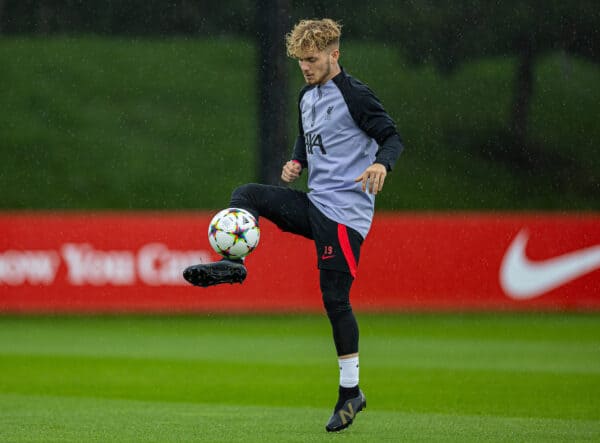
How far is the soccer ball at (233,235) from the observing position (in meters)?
6.74

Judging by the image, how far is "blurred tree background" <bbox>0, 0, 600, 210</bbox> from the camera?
83.1ft

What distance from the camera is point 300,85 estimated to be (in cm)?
2531

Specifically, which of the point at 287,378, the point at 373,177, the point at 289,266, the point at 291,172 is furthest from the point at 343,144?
the point at 289,266

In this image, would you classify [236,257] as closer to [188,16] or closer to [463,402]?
[463,402]

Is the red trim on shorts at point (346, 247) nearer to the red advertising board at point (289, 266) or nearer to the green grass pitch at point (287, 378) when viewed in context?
the green grass pitch at point (287, 378)

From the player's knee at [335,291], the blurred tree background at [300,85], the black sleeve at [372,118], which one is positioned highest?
the black sleeve at [372,118]

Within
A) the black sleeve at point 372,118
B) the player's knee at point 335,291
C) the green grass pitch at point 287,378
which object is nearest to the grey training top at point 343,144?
the black sleeve at point 372,118

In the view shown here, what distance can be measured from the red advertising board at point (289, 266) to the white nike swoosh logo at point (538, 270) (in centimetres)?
1

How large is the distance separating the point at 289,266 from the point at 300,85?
435 inches

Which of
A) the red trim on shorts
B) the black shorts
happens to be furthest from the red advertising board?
the red trim on shorts

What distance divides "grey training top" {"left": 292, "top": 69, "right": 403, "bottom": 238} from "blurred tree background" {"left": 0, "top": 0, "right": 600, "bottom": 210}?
677 inches

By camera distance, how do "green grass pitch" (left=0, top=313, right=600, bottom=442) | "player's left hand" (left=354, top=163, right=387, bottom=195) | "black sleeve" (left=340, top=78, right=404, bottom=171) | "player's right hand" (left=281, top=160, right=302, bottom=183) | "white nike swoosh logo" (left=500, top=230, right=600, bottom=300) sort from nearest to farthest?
"player's left hand" (left=354, top=163, right=387, bottom=195) → "black sleeve" (left=340, top=78, right=404, bottom=171) → "green grass pitch" (left=0, top=313, right=600, bottom=442) → "player's right hand" (left=281, top=160, right=302, bottom=183) → "white nike swoosh logo" (left=500, top=230, right=600, bottom=300)

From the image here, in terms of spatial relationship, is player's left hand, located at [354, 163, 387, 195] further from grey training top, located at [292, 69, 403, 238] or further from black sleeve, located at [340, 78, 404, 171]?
grey training top, located at [292, 69, 403, 238]

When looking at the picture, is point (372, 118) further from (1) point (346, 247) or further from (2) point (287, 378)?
(2) point (287, 378)
